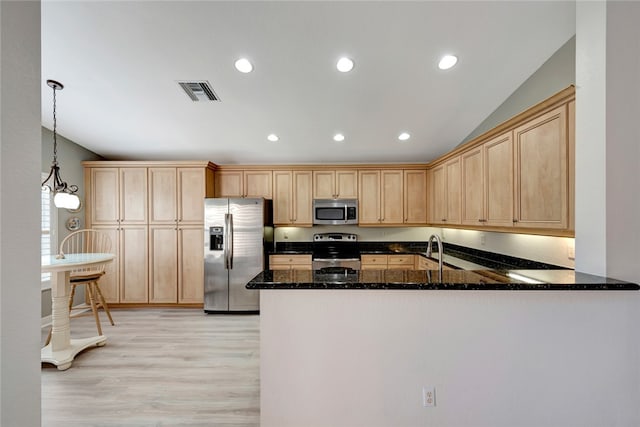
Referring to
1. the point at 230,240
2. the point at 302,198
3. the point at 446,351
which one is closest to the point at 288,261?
the point at 230,240

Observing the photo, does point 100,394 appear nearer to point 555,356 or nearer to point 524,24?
point 555,356

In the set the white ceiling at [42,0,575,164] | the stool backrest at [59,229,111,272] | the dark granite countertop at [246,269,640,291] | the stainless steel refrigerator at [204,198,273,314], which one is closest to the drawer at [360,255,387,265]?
the stainless steel refrigerator at [204,198,273,314]

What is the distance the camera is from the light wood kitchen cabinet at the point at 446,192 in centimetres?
358

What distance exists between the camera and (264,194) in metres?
4.70

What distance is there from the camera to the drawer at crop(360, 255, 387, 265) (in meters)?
4.45

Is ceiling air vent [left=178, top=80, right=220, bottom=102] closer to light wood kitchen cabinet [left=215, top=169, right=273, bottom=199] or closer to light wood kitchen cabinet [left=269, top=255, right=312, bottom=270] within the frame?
light wood kitchen cabinet [left=215, top=169, right=273, bottom=199]

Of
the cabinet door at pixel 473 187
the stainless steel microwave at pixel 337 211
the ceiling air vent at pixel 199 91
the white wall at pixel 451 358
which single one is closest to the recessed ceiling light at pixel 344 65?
the ceiling air vent at pixel 199 91

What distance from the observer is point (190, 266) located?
168 inches

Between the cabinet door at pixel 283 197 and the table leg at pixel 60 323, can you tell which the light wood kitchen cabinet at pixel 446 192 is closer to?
the cabinet door at pixel 283 197

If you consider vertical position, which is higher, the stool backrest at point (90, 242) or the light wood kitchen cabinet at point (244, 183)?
the light wood kitchen cabinet at point (244, 183)

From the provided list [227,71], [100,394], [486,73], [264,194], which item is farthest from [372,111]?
[100,394]

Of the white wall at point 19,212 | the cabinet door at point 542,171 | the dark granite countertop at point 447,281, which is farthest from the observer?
the cabinet door at point 542,171

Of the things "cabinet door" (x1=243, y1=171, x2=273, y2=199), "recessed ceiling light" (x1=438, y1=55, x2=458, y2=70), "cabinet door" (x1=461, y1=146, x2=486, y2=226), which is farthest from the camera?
"cabinet door" (x1=243, y1=171, x2=273, y2=199)

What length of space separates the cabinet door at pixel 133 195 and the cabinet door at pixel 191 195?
531mm
